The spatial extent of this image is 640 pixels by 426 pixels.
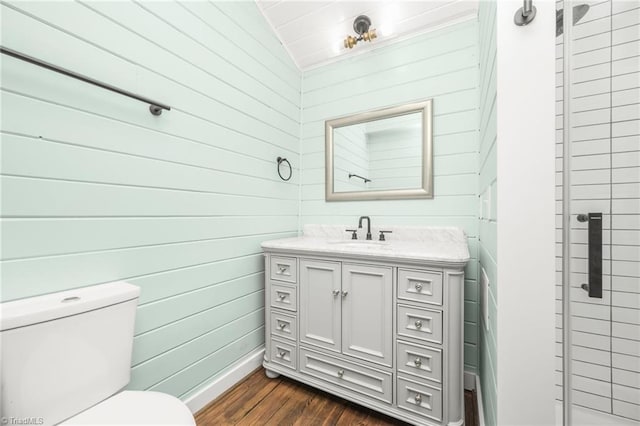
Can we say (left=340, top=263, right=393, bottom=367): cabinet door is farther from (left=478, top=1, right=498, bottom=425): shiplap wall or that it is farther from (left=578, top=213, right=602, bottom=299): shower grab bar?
(left=578, top=213, right=602, bottom=299): shower grab bar

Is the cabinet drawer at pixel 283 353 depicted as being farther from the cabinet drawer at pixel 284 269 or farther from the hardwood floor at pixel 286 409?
the cabinet drawer at pixel 284 269

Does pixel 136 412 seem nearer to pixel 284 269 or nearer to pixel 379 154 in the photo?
pixel 284 269

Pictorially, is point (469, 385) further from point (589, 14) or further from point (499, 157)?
point (589, 14)

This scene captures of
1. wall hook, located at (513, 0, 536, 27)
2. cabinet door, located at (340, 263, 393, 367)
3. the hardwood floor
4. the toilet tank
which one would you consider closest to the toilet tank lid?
the toilet tank

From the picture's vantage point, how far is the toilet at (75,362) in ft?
2.38

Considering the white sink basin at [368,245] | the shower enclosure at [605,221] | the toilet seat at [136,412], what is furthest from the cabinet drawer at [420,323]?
the toilet seat at [136,412]

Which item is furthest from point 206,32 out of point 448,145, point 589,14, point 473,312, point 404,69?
point 473,312

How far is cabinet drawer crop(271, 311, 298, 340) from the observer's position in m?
1.58

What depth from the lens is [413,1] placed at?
5.42ft

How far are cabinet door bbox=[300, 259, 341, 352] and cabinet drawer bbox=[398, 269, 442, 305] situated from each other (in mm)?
347

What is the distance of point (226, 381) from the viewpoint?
5.08 ft

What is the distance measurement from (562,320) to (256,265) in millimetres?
1553

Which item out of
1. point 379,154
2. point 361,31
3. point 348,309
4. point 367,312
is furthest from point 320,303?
point 361,31

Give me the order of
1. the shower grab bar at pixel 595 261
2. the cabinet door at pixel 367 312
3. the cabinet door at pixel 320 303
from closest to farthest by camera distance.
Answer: the shower grab bar at pixel 595 261
the cabinet door at pixel 367 312
the cabinet door at pixel 320 303
